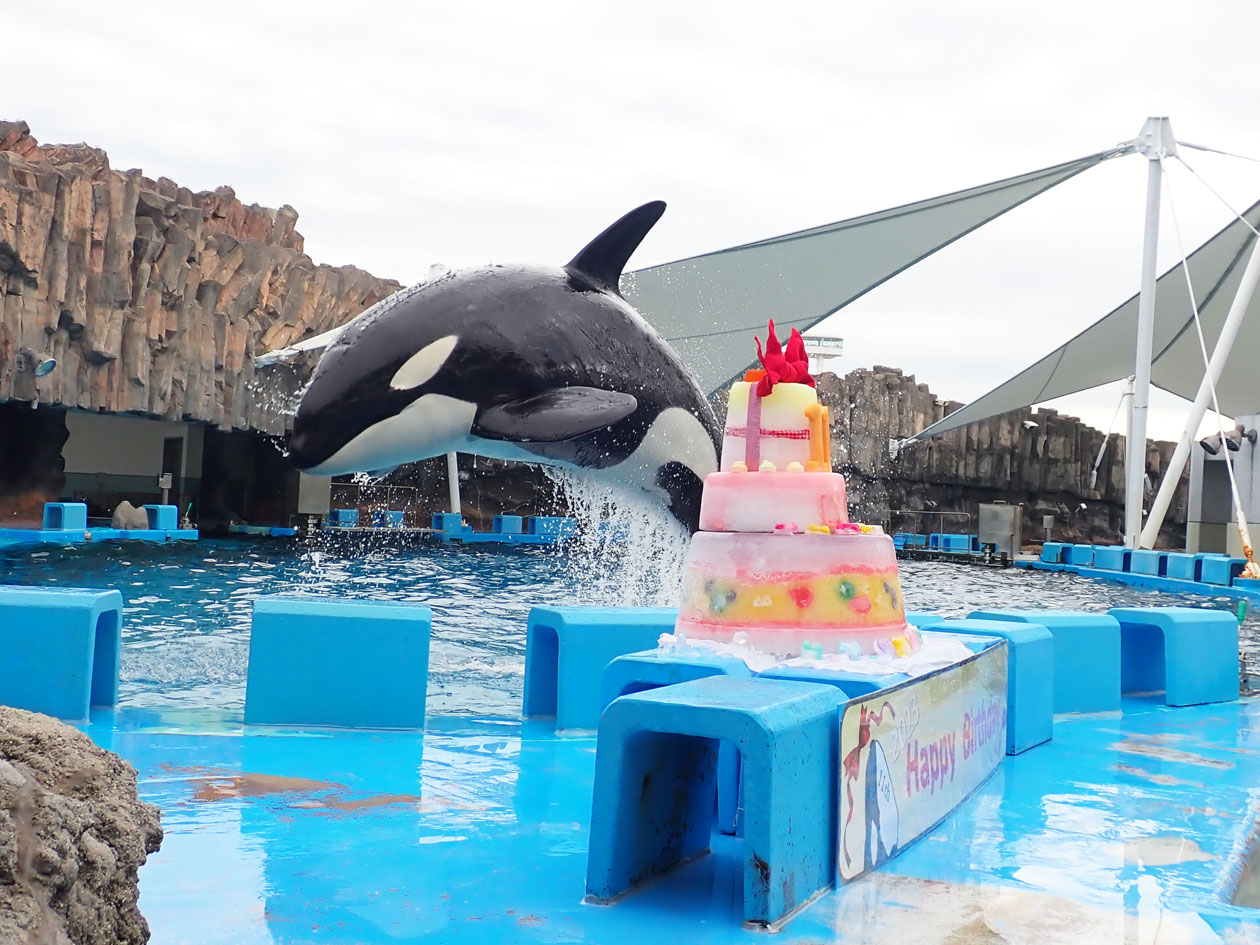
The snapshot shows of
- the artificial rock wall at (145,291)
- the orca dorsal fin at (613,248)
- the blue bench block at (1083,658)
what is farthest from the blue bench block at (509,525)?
the blue bench block at (1083,658)

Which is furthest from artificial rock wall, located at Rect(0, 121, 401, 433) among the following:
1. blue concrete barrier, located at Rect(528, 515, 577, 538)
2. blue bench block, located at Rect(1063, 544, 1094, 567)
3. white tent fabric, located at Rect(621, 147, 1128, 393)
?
blue bench block, located at Rect(1063, 544, 1094, 567)

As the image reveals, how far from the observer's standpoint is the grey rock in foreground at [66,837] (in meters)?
1.66

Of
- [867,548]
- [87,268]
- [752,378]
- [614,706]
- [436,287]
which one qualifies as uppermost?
[87,268]

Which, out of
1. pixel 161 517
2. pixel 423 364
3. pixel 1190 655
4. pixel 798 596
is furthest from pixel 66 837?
pixel 161 517

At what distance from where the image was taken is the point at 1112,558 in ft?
68.7

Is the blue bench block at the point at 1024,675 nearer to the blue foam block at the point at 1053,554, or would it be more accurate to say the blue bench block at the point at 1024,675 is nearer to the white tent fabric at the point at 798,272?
the white tent fabric at the point at 798,272

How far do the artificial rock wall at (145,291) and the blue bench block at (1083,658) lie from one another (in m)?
18.6

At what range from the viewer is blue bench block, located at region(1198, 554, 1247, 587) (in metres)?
17.3

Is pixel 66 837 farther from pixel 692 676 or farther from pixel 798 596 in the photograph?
pixel 798 596

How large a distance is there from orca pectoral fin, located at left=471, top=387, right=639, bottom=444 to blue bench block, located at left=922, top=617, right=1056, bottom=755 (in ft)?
7.21

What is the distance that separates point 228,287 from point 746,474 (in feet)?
70.6

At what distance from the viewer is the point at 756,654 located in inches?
160

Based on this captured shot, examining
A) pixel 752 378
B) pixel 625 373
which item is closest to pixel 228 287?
pixel 625 373

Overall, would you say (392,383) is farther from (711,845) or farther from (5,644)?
(711,845)
